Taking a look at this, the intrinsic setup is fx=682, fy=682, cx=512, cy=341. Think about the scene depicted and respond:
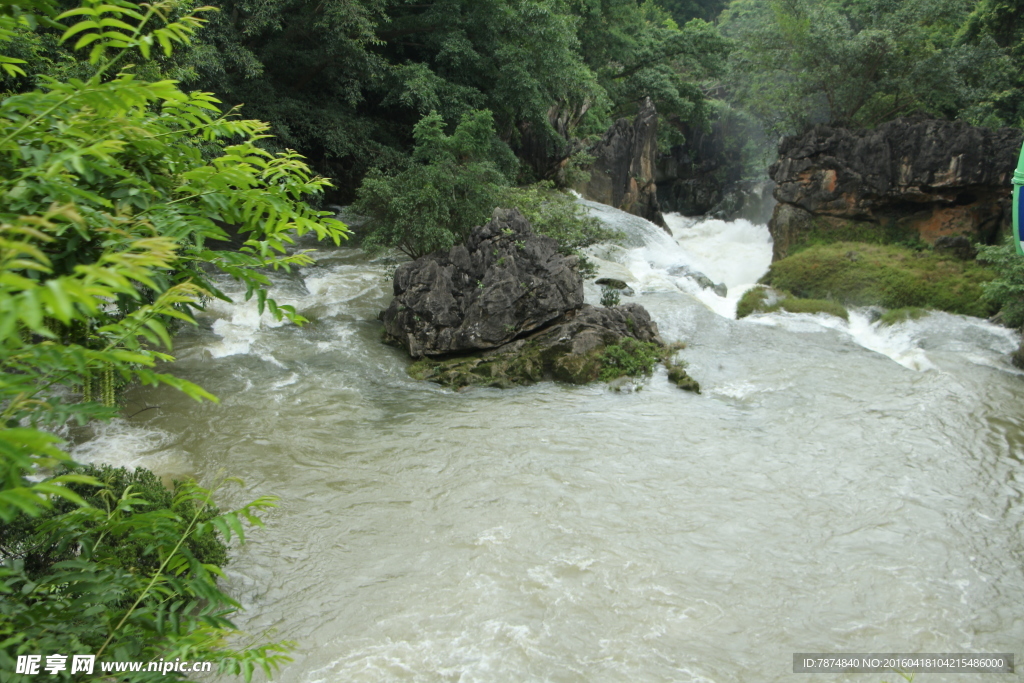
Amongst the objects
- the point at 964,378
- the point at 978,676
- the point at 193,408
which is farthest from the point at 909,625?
the point at 193,408

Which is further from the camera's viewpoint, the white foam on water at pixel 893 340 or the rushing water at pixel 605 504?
the white foam on water at pixel 893 340

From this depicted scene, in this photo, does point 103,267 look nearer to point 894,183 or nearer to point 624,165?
point 894,183

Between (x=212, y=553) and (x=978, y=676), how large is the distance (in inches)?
243

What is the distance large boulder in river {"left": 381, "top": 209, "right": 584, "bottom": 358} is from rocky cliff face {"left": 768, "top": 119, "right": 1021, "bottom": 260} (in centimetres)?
1009

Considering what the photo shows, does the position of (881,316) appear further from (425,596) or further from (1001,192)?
(425,596)

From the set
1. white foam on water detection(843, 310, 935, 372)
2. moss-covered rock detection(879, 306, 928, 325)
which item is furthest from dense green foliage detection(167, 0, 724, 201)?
moss-covered rock detection(879, 306, 928, 325)

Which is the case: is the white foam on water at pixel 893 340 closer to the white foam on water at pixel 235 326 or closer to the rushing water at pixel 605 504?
the rushing water at pixel 605 504

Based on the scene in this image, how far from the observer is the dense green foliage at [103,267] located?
1.68 meters

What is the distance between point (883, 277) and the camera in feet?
55.3

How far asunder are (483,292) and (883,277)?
35.2 ft

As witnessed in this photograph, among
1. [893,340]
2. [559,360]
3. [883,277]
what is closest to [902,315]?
[893,340]

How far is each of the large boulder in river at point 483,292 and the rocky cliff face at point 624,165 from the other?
1401 cm

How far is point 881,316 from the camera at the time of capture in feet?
52.1

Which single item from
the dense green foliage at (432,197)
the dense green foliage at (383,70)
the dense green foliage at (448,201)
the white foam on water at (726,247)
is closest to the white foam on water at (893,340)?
the white foam on water at (726,247)
